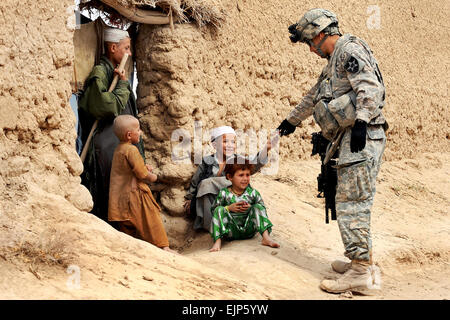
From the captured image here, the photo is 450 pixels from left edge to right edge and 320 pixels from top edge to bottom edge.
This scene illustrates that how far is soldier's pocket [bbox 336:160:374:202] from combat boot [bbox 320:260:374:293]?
44 cm

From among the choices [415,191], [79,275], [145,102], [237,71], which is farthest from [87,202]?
[415,191]

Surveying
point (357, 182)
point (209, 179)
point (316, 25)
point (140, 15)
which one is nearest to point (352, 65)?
point (316, 25)

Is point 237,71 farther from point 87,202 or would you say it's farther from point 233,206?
point 87,202

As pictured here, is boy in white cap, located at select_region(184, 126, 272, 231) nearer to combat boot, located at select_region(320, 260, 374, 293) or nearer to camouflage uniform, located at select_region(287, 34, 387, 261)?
camouflage uniform, located at select_region(287, 34, 387, 261)

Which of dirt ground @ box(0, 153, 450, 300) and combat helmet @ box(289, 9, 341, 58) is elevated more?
combat helmet @ box(289, 9, 341, 58)

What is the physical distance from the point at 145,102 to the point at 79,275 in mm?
2674

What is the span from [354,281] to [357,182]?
2.14 feet

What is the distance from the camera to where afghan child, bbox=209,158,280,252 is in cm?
516

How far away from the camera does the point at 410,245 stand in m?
5.75

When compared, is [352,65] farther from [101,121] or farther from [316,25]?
[101,121]

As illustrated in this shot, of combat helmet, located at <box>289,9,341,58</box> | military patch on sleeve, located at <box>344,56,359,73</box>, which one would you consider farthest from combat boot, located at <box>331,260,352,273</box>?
combat helmet, located at <box>289,9,341,58</box>

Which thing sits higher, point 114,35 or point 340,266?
point 114,35

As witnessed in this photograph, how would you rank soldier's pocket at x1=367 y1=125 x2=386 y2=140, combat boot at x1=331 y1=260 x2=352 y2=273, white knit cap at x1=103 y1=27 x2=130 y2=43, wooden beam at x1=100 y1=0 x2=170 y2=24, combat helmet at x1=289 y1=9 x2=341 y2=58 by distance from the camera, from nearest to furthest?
soldier's pocket at x1=367 y1=125 x2=386 y2=140 < combat helmet at x1=289 y1=9 x2=341 y2=58 < combat boot at x1=331 y1=260 x2=352 y2=273 < wooden beam at x1=100 y1=0 x2=170 y2=24 < white knit cap at x1=103 y1=27 x2=130 y2=43

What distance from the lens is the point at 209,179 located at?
5.66 metres
